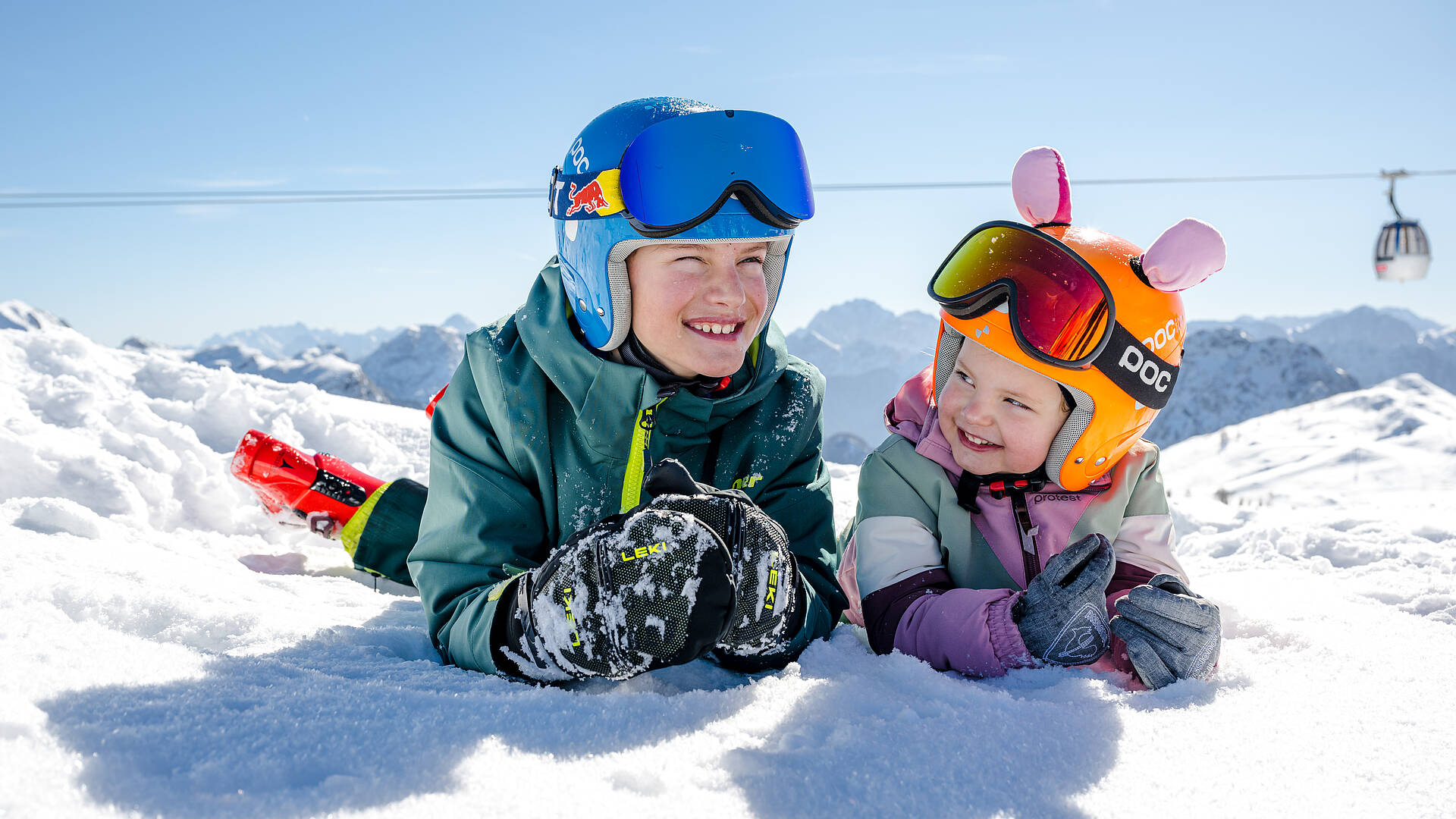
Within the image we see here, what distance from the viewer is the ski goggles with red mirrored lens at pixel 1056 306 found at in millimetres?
2039

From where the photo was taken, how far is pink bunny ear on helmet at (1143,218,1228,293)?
79.1 inches

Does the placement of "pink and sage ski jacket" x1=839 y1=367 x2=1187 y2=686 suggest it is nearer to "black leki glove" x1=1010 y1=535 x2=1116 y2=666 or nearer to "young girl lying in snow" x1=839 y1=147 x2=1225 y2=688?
"young girl lying in snow" x1=839 y1=147 x2=1225 y2=688

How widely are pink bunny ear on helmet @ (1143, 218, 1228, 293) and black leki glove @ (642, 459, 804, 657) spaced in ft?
3.68

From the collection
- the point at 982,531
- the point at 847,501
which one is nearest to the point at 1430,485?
the point at 847,501

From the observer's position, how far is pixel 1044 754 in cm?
141

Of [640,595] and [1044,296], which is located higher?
[1044,296]

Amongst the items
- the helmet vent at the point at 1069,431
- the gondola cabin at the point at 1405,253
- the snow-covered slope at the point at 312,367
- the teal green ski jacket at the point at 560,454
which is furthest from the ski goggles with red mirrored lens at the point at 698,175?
the snow-covered slope at the point at 312,367

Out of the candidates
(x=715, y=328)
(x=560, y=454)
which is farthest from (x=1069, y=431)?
(x=560, y=454)

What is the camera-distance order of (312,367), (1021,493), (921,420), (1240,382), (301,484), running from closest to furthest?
1. (1021,493)
2. (921,420)
3. (301,484)
4. (312,367)
5. (1240,382)

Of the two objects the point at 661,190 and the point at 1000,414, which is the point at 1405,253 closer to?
the point at 1000,414

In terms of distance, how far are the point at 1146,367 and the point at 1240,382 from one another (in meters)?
156

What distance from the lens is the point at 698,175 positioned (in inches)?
78.1

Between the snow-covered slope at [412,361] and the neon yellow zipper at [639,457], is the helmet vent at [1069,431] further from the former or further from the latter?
the snow-covered slope at [412,361]

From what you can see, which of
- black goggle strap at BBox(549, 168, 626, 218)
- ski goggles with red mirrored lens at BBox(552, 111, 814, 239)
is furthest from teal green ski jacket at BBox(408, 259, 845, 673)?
ski goggles with red mirrored lens at BBox(552, 111, 814, 239)
